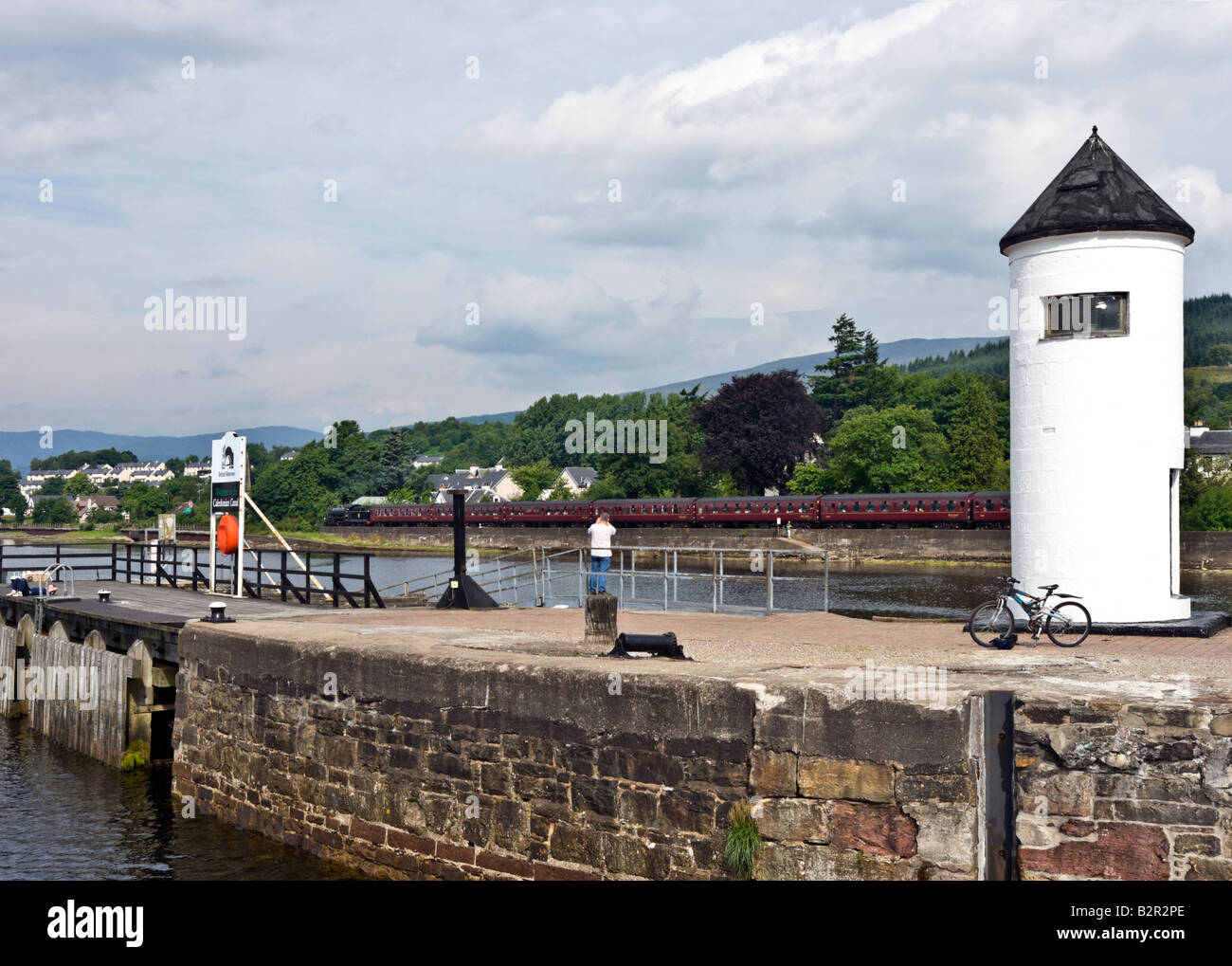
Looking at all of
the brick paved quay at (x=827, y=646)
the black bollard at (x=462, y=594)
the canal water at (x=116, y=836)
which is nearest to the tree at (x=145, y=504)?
the black bollard at (x=462, y=594)

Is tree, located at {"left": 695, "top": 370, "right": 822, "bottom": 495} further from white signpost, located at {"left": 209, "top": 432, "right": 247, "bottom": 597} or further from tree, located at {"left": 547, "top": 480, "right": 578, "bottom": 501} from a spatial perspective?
white signpost, located at {"left": 209, "top": 432, "right": 247, "bottom": 597}

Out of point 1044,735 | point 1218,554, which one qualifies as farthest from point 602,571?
point 1218,554

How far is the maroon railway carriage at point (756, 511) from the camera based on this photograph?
6656 centimetres

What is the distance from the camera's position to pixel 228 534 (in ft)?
68.2

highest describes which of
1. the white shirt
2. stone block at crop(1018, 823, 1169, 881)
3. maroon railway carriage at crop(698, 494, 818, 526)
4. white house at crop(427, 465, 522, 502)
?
white house at crop(427, 465, 522, 502)

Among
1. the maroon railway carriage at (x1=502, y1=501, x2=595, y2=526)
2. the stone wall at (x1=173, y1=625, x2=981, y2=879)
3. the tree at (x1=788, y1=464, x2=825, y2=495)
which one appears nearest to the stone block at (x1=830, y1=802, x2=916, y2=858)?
the stone wall at (x1=173, y1=625, x2=981, y2=879)

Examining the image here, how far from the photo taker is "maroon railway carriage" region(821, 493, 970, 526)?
61.0 meters

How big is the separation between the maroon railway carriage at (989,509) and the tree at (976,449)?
9.86 metres

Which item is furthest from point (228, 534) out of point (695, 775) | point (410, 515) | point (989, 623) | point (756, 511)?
point (410, 515)

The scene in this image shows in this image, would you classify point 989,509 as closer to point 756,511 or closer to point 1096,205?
point 756,511

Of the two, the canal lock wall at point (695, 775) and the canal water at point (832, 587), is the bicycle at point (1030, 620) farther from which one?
the canal water at point (832, 587)

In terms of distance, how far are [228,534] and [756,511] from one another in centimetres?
5041
